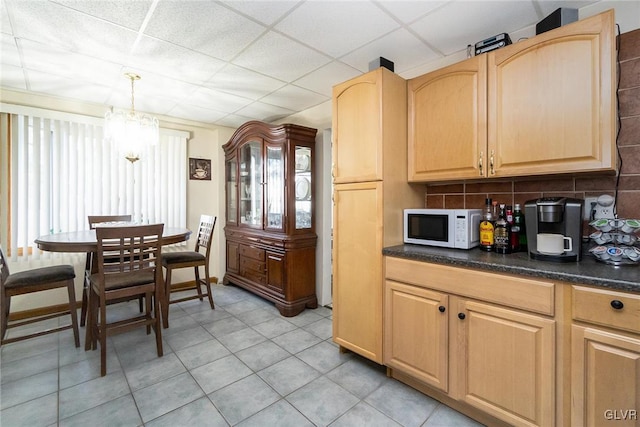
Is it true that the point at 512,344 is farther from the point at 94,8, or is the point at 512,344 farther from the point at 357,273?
the point at 94,8

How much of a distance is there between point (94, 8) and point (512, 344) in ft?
9.65

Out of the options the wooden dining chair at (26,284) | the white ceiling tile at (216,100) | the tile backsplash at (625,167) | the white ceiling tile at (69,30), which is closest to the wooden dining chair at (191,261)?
the wooden dining chair at (26,284)

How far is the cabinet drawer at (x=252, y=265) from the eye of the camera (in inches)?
134

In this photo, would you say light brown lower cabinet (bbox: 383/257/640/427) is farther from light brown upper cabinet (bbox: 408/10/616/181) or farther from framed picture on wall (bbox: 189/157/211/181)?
framed picture on wall (bbox: 189/157/211/181)

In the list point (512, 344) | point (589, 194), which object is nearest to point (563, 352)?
point (512, 344)

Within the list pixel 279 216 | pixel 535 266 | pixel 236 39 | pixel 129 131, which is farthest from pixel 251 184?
pixel 535 266

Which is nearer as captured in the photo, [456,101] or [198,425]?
[198,425]

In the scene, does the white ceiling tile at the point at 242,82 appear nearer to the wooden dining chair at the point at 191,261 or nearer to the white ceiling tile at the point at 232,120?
the white ceiling tile at the point at 232,120

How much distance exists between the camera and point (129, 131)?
257 centimetres

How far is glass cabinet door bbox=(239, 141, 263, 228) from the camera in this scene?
3.52m

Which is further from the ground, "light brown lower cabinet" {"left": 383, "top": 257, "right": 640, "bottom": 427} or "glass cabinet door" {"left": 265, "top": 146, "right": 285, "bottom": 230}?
"glass cabinet door" {"left": 265, "top": 146, "right": 285, "bottom": 230}

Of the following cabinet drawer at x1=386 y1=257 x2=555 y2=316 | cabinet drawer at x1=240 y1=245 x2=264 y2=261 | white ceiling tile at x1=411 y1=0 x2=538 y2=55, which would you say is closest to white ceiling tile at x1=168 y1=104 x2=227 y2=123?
cabinet drawer at x1=240 y1=245 x2=264 y2=261

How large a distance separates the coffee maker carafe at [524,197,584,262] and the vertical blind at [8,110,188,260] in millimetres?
3217

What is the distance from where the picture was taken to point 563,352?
4.12 feet
